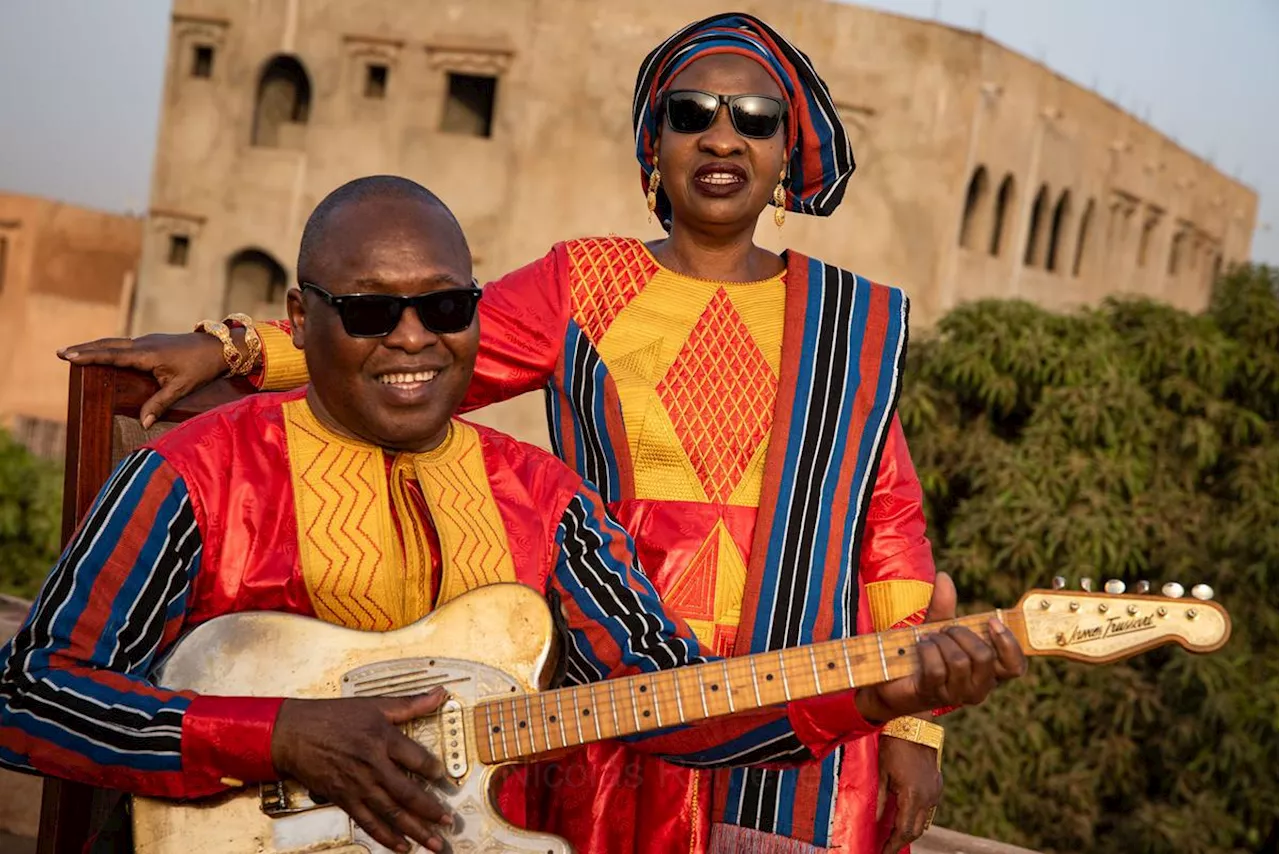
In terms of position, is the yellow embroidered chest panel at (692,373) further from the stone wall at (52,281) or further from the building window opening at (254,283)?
the stone wall at (52,281)

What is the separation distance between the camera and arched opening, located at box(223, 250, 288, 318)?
23.9m

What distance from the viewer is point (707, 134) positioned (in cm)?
312

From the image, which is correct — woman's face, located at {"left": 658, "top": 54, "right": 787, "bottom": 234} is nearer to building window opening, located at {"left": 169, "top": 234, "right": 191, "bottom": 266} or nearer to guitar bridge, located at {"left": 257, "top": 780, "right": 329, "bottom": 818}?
guitar bridge, located at {"left": 257, "top": 780, "right": 329, "bottom": 818}

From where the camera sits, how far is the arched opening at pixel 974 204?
2202 cm

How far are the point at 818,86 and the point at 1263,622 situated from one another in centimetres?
509

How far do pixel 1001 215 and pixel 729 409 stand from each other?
20848 mm

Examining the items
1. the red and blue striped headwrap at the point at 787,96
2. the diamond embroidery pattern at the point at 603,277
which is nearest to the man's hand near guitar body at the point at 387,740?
the diamond embroidery pattern at the point at 603,277

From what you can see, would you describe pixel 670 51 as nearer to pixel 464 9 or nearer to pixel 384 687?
pixel 384 687

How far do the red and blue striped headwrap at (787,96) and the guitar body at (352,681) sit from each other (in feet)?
4.12

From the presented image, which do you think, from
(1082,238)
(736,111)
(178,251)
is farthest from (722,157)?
(1082,238)

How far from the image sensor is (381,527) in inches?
100

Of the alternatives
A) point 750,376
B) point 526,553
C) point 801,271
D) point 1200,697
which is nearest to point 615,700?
point 526,553

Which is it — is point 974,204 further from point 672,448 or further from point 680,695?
point 680,695

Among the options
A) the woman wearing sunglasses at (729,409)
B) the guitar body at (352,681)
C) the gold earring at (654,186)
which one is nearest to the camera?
the guitar body at (352,681)
